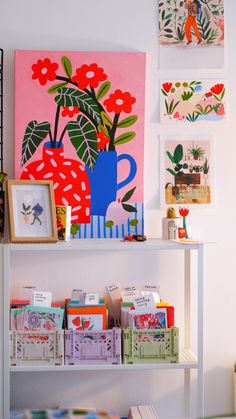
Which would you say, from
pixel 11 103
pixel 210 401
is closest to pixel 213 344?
pixel 210 401

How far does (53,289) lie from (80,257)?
0.18 meters

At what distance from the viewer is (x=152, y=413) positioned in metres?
2.79

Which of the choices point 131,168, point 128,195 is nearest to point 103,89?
point 131,168

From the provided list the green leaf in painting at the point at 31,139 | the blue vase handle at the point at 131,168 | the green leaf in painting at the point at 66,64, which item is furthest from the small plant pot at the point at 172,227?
the green leaf in painting at the point at 66,64

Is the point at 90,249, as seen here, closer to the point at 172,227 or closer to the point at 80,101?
the point at 172,227

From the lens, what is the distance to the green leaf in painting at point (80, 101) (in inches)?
112

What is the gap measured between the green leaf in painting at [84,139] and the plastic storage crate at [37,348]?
0.73 m

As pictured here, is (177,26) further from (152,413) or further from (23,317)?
(152,413)

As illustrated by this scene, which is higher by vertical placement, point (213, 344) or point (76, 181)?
point (76, 181)

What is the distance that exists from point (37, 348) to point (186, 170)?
973 millimetres

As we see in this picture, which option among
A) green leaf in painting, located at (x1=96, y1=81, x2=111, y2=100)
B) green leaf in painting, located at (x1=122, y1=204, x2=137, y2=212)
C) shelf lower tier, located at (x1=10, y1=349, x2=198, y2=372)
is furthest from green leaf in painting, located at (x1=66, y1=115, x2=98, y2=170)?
shelf lower tier, located at (x1=10, y1=349, x2=198, y2=372)

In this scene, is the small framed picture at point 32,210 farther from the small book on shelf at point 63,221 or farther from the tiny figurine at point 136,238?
the tiny figurine at point 136,238

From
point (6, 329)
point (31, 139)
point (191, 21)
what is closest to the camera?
point (6, 329)

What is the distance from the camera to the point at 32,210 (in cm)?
270
